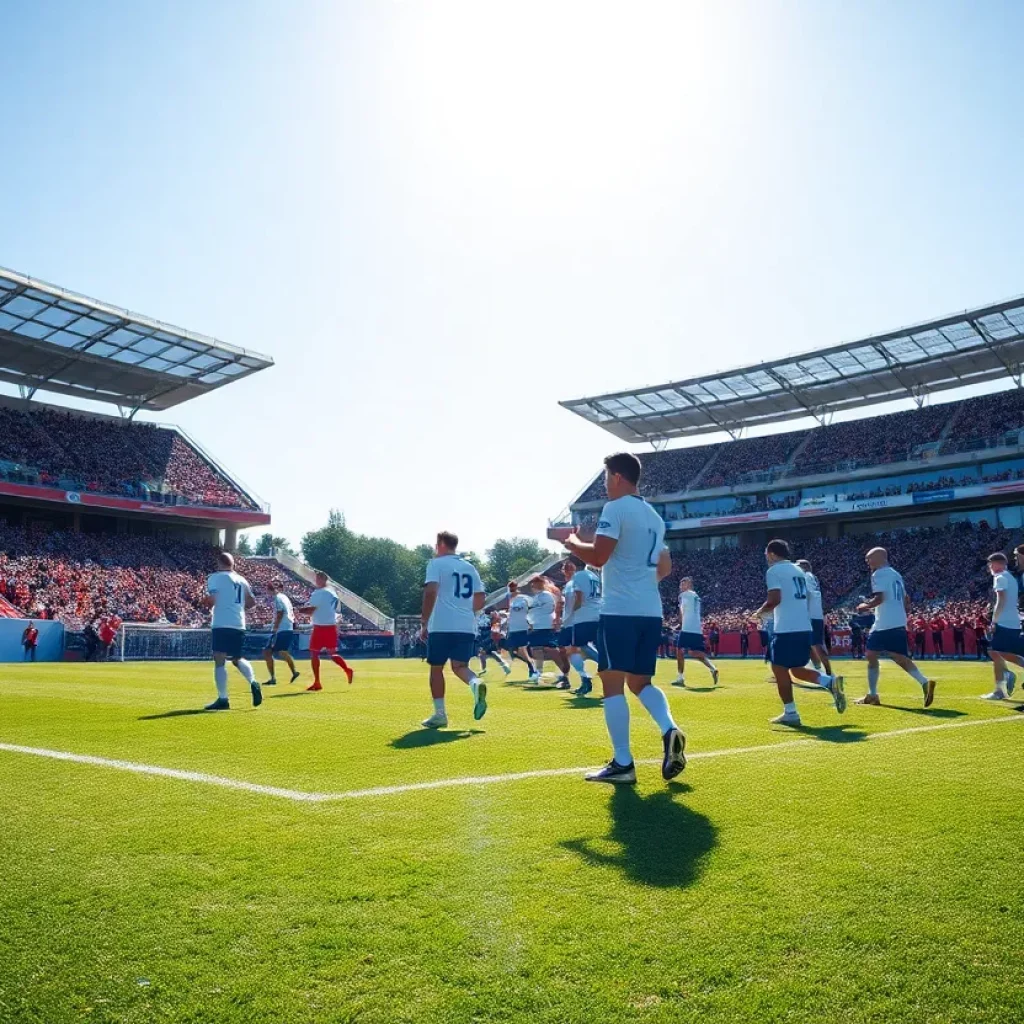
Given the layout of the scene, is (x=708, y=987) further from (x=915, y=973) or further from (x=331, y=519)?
(x=331, y=519)

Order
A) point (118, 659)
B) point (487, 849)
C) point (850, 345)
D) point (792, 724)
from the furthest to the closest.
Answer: point (850, 345)
point (118, 659)
point (792, 724)
point (487, 849)

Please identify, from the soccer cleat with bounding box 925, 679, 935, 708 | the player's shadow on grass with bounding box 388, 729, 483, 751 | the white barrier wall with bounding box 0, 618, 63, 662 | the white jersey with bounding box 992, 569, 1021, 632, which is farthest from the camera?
the white barrier wall with bounding box 0, 618, 63, 662

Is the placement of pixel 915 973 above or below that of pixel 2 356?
below

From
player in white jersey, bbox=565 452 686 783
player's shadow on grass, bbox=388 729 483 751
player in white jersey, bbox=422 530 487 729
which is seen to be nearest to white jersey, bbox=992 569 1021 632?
player in white jersey, bbox=422 530 487 729

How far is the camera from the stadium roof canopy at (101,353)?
3981 cm

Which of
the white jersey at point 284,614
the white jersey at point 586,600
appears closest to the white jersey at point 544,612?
the white jersey at point 586,600

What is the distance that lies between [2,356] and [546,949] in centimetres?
5108

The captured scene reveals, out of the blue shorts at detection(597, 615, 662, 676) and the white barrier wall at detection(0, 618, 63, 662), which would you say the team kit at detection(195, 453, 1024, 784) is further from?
the white barrier wall at detection(0, 618, 63, 662)

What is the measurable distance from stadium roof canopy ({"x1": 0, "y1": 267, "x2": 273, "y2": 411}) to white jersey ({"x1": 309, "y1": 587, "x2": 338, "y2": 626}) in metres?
27.8

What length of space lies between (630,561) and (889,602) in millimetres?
6708

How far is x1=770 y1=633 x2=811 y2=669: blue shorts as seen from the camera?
9.52 m

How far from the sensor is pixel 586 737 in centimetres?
800

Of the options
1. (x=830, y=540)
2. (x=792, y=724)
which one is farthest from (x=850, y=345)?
(x=792, y=724)

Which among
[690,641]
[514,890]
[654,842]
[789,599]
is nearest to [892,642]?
[789,599]
